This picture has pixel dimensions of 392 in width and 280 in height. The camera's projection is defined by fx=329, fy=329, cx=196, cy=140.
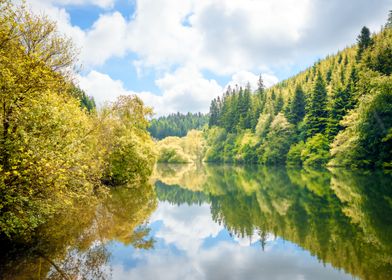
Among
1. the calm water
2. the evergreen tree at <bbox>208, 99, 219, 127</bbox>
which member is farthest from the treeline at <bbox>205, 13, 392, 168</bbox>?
the calm water

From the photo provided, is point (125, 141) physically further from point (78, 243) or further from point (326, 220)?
point (326, 220)

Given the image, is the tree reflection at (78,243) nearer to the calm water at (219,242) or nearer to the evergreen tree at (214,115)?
the calm water at (219,242)

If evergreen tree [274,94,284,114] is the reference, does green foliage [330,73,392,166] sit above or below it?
below

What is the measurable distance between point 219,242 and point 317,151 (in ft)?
161

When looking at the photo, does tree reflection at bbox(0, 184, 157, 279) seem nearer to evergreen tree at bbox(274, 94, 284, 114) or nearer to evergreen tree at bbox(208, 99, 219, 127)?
evergreen tree at bbox(274, 94, 284, 114)

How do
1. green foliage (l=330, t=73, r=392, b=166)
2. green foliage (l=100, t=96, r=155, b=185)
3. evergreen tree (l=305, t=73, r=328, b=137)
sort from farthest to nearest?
1. evergreen tree (l=305, t=73, r=328, b=137)
2. green foliage (l=330, t=73, r=392, b=166)
3. green foliage (l=100, t=96, r=155, b=185)

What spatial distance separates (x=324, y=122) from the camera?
58938 mm

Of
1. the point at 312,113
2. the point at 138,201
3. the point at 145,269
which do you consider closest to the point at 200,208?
the point at 138,201

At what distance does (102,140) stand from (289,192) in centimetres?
1548

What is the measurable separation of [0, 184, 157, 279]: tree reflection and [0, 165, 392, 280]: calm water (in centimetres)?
3

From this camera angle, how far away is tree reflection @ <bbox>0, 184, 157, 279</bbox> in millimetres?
9016

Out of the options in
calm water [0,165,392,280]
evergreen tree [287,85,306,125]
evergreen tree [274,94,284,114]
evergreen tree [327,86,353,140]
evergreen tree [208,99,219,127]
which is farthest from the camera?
evergreen tree [208,99,219,127]

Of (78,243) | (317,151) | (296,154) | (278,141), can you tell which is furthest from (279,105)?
(78,243)

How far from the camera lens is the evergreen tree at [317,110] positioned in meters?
59.6
